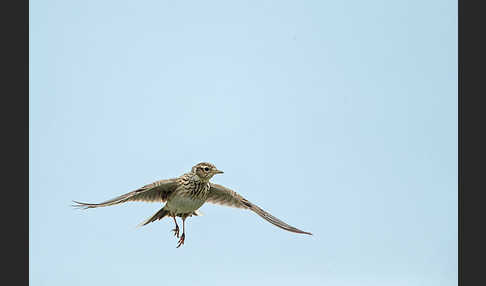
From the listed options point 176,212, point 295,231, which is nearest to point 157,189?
point 176,212

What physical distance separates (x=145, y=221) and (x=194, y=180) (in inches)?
66.3

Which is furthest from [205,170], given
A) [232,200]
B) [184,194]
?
[232,200]

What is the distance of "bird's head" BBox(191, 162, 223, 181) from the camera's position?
49.8 ft

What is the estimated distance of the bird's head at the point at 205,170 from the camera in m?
15.2

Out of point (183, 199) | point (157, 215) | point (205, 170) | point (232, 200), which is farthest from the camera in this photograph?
point (232, 200)

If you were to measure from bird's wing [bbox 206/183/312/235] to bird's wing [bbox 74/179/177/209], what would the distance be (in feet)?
3.43

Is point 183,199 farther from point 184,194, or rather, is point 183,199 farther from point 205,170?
point 205,170

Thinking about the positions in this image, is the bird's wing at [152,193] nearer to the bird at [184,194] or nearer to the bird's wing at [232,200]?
the bird at [184,194]

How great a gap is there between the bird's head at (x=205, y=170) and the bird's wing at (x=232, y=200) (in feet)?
2.72

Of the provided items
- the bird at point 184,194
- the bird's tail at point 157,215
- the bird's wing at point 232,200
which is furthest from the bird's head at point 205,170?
the bird's tail at point 157,215

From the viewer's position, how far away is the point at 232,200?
656 inches

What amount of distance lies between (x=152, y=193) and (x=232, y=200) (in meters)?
2.02

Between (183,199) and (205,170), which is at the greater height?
(205,170)

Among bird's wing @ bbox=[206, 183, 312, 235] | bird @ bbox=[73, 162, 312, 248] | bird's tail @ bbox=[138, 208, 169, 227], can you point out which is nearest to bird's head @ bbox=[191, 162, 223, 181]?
A: bird @ bbox=[73, 162, 312, 248]
